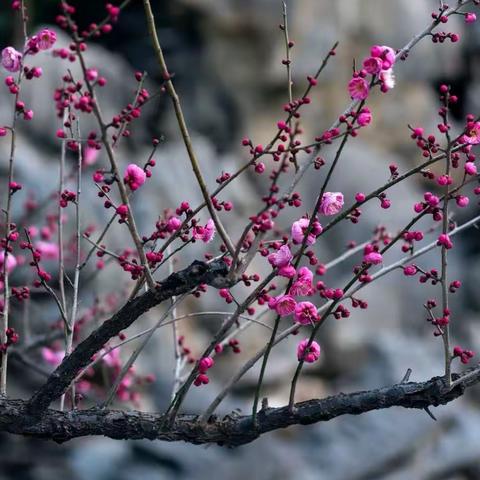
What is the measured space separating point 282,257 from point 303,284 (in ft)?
0.45

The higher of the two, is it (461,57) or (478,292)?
(461,57)

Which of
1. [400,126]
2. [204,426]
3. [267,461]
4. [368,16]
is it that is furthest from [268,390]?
[204,426]

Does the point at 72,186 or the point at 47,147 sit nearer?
the point at 72,186

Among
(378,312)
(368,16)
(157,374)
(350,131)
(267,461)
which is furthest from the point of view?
(368,16)

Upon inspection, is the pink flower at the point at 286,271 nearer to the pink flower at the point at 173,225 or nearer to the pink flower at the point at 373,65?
the pink flower at the point at 173,225

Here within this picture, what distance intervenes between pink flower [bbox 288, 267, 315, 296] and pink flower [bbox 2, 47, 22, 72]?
0.93m

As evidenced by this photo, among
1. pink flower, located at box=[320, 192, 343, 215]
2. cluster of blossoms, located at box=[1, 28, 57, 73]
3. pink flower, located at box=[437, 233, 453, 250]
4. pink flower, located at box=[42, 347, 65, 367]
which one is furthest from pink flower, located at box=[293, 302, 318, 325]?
pink flower, located at box=[42, 347, 65, 367]

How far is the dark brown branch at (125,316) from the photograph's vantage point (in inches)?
78.5

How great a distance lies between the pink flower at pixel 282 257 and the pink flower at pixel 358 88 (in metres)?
0.38

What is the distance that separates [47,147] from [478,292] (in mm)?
6391

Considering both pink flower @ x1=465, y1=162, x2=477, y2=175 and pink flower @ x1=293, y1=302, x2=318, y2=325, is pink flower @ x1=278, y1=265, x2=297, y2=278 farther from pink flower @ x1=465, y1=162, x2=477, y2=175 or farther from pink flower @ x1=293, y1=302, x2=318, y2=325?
pink flower @ x1=465, y1=162, x2=477, y2=175

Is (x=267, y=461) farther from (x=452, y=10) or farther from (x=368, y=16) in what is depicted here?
(x=368, y=16)

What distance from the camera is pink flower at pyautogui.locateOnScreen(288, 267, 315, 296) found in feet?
7.21

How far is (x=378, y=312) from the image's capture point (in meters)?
12.5
